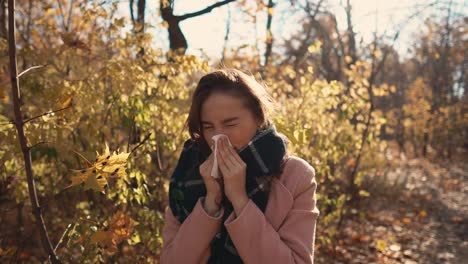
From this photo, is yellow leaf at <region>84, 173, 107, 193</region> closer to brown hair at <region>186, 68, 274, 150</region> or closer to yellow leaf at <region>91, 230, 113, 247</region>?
brown hair at <region>186, 68, 274, 150</region>

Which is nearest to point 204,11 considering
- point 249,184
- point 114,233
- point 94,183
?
point 114,233

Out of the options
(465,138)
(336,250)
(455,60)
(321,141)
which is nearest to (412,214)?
(336,250)

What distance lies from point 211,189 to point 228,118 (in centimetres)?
28

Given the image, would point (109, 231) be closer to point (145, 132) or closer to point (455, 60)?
point (145, 132)

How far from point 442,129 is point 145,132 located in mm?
13136

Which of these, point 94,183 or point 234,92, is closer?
point 94,183

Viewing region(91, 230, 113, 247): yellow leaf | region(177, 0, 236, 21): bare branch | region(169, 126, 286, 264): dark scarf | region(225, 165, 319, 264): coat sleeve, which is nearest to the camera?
region(225, 165, 319, 264): coat sleeve

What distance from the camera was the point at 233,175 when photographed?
4.94 ft

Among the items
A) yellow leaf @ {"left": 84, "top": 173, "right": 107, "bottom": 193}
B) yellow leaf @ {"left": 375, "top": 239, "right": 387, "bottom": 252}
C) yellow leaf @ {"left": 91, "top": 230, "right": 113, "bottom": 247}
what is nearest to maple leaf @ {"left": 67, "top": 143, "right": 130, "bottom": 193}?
yellow leaf @ {"left": 84, "top": 173, "right": 107, "bottom": 193}

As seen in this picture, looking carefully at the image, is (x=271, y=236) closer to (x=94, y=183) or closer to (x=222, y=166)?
(x=222, y=166)

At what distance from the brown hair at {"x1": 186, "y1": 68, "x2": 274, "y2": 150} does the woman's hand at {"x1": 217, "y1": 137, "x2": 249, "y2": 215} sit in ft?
0.69

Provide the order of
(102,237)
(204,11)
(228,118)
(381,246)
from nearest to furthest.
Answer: (228,118), (102,237), (204,11), (381,246)

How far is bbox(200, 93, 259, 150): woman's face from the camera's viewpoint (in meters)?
1.61

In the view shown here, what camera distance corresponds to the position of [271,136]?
1662 millimetres
